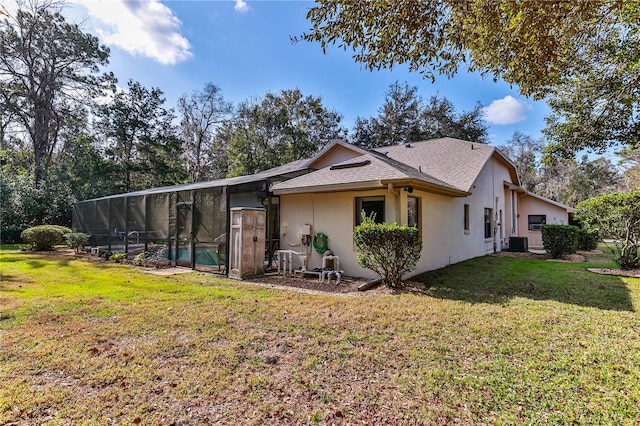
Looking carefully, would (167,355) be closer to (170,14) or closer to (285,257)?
(285,257)

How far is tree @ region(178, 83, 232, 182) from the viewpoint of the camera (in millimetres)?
29359

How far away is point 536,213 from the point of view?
1666 cm

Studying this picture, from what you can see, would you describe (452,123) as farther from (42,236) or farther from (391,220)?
(42,236)

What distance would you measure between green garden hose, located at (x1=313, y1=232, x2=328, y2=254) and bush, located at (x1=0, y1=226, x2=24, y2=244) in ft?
64.6

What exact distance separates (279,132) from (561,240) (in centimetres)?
1956

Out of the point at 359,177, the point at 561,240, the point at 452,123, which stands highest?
the point at 452,123

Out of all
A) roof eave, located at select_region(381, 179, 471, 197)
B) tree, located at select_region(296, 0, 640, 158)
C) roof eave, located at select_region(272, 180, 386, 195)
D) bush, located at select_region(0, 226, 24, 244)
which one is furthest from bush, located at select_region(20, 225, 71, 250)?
tree, located at select_region(296, 0, 640, 158)

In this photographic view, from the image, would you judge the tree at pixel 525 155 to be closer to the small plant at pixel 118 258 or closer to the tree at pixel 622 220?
the tree at pixel 622 220

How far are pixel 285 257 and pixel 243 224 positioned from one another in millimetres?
1645

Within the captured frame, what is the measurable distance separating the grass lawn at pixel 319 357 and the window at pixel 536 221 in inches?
466

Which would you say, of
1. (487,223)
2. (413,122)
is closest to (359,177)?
(487,223)

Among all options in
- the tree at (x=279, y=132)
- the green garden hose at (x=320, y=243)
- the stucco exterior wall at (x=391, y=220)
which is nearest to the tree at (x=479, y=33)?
the stucco exterior wall at (x=391, y=220)

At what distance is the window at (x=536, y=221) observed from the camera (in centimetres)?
1642

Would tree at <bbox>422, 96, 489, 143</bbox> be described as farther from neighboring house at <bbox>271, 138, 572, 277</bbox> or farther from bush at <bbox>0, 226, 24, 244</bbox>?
bush at <bbox>0, 226, 24, 244</bbox>
